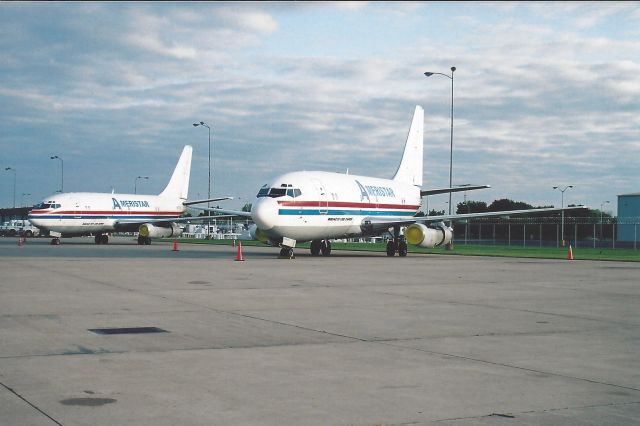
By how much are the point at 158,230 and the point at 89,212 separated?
18.8 ft

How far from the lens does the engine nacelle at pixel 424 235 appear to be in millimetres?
36688

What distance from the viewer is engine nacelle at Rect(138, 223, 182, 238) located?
5900 cm

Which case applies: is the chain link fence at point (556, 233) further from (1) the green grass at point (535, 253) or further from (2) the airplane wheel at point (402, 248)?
(2) the airplane wheel at point (402, 248)

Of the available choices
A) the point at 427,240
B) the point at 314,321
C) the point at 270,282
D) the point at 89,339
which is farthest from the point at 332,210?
the point at 89,339

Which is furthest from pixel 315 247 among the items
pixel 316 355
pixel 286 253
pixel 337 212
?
pixel 316 355

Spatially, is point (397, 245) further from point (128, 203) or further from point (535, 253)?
point (128, 203)

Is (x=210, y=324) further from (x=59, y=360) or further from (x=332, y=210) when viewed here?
(x=332, y=210)

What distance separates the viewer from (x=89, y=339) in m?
10.1

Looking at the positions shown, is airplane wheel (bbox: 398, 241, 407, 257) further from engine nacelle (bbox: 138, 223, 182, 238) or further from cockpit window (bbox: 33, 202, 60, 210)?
cockpit window (bbox: 33, 202, 60, 210)

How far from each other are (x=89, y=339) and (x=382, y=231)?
30.4m

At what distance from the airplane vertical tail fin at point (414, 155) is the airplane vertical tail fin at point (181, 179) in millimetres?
27222

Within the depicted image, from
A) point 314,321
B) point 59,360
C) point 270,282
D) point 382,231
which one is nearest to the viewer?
point 59,360

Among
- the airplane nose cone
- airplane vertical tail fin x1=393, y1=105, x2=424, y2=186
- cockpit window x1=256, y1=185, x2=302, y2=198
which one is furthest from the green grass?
the airplane nose cone

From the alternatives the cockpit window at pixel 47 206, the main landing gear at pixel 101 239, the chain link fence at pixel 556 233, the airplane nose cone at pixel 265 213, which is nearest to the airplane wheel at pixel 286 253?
the airplane nose cone at pixel 265 213
